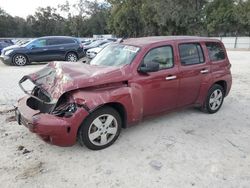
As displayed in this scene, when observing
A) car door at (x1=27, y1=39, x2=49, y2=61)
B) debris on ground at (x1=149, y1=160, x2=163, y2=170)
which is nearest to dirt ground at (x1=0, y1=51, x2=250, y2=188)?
debris on ground at (x1=149, y1=160, x2=163, y2=170)

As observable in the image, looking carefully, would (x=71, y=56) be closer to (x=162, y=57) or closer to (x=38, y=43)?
(x=38, y=43)

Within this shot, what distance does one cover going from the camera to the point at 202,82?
5.74 m

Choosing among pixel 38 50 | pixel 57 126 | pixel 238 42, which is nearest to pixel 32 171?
pixel 57 126

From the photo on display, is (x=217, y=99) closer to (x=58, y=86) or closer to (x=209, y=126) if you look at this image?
(x=209, y=126)

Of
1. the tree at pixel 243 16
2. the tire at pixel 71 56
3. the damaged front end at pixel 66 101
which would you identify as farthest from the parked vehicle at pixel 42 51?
the tree at pixel 243 16

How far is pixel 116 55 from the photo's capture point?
519cm

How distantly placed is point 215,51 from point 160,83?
192cm

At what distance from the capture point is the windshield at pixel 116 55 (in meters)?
4.88

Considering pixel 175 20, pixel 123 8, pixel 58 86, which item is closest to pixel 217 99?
pixel 58 86

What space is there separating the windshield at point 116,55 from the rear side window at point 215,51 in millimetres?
1858

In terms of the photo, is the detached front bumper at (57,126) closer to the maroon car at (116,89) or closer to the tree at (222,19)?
the maroon car at (116,89)

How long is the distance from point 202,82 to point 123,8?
51.9 m

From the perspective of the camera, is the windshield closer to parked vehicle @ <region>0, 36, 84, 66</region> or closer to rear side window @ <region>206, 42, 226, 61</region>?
rear side window @ <region>206, 42, 226, 61</region>

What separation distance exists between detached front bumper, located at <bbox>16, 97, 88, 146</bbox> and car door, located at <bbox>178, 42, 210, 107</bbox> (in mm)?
2149
